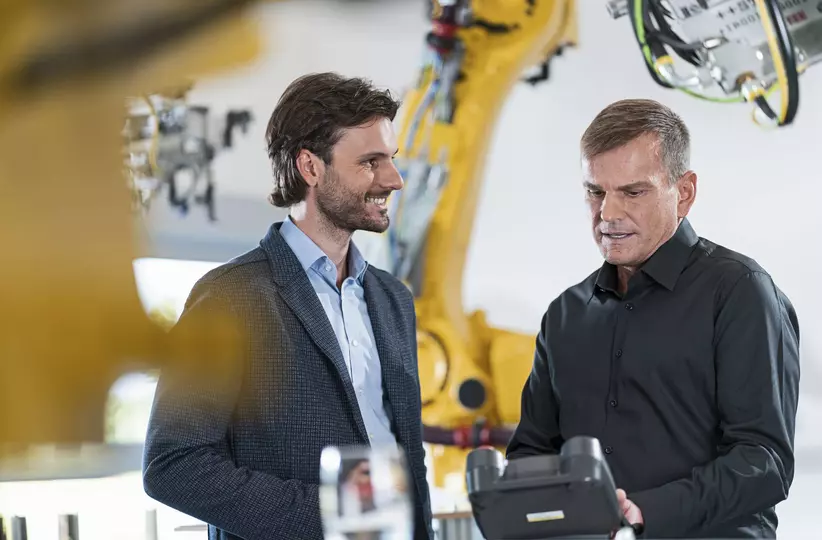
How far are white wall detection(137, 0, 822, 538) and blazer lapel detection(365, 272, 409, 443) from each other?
1.33m

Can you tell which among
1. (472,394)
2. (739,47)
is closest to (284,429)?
(472,394)

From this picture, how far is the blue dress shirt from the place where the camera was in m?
1.67

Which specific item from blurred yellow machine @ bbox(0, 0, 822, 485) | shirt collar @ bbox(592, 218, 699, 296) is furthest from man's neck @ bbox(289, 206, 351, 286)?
blurred yellow machine @ bbox(0, 0, 822, 485)

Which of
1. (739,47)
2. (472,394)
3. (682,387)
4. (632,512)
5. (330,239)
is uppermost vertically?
(739,47)

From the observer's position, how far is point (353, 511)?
0.80m

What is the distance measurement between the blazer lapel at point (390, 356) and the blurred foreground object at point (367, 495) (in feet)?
Result: 2.77

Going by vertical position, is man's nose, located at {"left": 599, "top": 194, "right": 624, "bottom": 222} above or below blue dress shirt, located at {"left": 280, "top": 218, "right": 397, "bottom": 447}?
above

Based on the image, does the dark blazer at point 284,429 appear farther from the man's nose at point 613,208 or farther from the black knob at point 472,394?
the black knob at point 472,394

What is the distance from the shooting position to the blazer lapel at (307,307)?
1.59 m

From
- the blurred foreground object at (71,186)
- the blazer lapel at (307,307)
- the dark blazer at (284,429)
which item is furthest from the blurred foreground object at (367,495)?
the blazer lapel at (307,307)

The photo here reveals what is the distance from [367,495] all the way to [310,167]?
110 cm

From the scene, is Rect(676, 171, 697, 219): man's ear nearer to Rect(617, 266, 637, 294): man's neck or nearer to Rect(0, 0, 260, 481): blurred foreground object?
Rect(617, 266, 637, 294): man's neck

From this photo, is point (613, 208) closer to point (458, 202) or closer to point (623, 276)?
point (623, 276)

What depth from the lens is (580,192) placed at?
3.38 m
